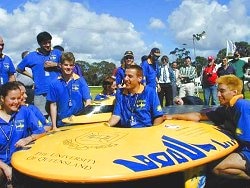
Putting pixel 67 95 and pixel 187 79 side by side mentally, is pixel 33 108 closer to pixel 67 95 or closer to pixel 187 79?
pixel 67 95

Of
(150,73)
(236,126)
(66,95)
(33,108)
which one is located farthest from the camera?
(150,73)

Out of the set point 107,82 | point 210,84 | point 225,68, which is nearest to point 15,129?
point 107,82

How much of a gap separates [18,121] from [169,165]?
1824mm

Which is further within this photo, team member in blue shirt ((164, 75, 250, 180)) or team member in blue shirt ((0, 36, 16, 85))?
team member in blue shirt ((0, 36, 16, 85))

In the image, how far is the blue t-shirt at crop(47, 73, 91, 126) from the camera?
18.4 ft

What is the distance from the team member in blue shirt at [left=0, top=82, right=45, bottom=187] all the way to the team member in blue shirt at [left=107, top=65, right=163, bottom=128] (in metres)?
1.01

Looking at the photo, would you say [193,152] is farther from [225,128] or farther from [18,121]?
[18,121]

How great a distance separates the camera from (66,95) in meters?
5.63

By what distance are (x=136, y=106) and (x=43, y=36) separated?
7.74 feet

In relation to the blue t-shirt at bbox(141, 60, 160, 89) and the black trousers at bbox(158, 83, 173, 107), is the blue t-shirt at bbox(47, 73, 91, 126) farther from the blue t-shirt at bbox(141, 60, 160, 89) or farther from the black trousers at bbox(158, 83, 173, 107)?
the black trousers at bbox(158, 83, 173, 107)

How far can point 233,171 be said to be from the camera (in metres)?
4.22

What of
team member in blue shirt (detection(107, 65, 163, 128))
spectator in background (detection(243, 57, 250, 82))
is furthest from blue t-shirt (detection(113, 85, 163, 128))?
spectator in background (detection(243, 57, 250, 82))

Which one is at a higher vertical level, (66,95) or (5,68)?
(5,68)

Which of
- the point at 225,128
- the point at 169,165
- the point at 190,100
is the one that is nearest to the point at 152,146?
the point at 169,165
